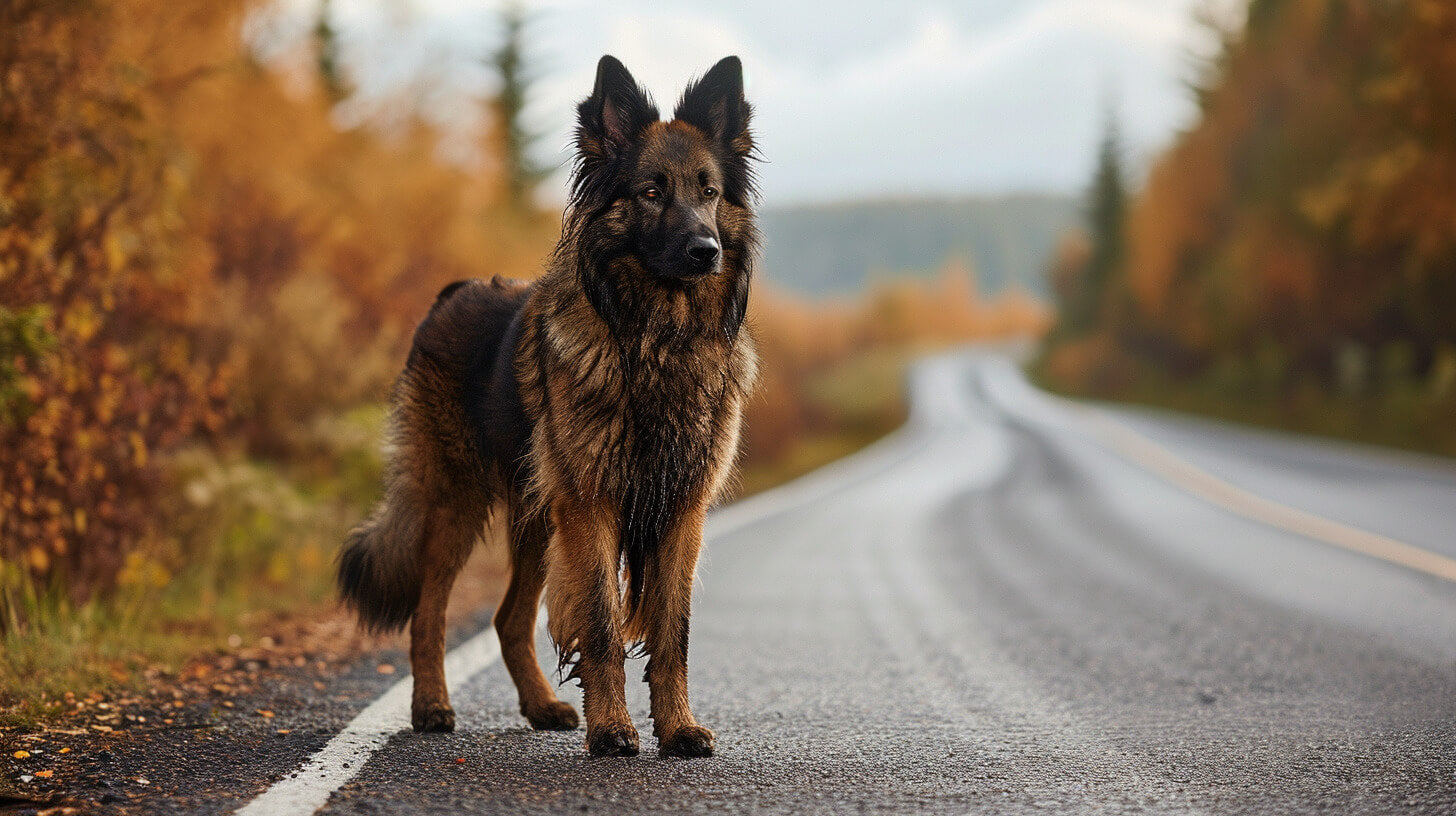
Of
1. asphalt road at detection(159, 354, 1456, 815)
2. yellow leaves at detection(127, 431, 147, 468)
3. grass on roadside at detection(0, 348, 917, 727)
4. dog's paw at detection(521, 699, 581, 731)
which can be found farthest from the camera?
yellow leaves at detection(127, 431, 147, 468)

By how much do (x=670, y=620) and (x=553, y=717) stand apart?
2.41 ft

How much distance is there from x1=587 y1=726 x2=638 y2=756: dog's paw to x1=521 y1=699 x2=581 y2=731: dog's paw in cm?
59

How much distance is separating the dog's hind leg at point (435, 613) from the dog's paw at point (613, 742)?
0.75 metres

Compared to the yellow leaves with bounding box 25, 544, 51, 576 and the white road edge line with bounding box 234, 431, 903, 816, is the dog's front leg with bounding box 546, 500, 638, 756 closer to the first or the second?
the white road edge line with bounding box 234, 431, 903, 816

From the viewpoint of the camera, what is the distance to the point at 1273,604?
27.5 ft

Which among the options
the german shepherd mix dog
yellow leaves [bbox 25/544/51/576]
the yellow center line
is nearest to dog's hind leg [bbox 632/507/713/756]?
the german shepherd mix dog

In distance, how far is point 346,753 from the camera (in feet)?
14.3

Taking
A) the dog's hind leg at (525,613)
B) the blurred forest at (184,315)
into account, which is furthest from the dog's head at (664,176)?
the dog's hind leg at (525,613)

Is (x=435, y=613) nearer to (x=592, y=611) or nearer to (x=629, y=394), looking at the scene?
(x=592, y=611)

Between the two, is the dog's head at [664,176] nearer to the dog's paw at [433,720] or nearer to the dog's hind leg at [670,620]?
the dog's hind leg at [670,620]

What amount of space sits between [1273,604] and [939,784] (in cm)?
523

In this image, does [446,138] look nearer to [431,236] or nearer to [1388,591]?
[431,236]

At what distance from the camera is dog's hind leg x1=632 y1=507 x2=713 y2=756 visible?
15.0 ft

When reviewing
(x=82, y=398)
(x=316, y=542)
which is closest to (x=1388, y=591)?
(x=316, y=542)
